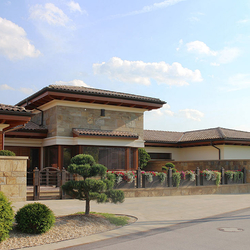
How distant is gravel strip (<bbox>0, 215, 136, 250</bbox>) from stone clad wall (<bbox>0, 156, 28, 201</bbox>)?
4.07 metres

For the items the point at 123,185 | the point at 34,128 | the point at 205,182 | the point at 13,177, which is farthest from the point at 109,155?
the point at 13,177

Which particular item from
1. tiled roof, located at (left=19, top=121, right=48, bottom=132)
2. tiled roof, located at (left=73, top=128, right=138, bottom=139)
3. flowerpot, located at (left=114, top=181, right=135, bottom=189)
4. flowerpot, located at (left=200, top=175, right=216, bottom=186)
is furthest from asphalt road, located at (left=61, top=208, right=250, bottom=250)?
tiled roof, located at (left=19, top=121, right=48, bottom=132)

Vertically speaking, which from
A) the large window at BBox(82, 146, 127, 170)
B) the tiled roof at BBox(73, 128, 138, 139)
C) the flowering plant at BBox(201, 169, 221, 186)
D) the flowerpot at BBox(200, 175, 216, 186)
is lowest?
the flowerpot at BBox(200, 175, 216, 186)

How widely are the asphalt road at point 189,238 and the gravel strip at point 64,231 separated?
0.84 metres

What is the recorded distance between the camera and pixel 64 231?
801 centimetres

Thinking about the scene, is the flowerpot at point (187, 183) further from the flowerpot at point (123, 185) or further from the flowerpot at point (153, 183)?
the flowerpot at point (123, 185)

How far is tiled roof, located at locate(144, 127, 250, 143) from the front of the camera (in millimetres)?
24237

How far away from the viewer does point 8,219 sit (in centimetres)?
713

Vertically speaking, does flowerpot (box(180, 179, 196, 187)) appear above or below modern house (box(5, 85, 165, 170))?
below

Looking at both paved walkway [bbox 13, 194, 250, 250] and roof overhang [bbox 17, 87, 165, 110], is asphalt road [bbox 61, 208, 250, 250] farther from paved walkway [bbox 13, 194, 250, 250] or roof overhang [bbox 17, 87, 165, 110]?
roof overhang [bbox 17, 87, 165, 110]

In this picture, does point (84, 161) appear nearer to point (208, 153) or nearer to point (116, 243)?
point (116, 243)

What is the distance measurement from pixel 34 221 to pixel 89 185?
1.94 m

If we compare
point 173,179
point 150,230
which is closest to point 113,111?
point 173,179

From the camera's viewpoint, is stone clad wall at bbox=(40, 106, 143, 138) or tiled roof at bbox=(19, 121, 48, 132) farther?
tiled roof at bbox=(19, 121, 48, 132)
